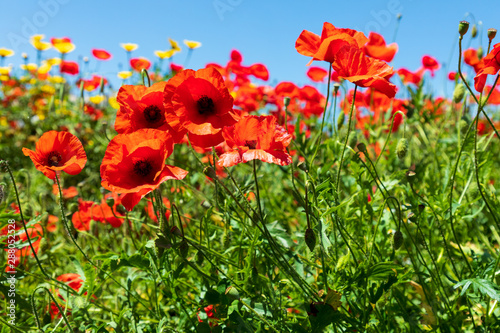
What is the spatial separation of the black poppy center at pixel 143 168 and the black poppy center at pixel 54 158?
0.27 meters

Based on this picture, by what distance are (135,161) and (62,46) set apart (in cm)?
337

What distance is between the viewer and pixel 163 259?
1.13 m

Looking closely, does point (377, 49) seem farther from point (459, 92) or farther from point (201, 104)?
point (201, 104)

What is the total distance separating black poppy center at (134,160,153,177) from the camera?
41.6 inches

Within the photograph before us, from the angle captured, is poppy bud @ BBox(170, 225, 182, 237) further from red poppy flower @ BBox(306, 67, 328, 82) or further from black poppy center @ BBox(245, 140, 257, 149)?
red poppy flower @ BBox(306, 67, 328, 82)

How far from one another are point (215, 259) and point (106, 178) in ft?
1.41

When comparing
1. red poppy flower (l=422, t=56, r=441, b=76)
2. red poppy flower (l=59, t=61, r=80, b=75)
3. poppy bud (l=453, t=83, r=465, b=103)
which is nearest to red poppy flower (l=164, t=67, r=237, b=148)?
poppy bud (l=453, t=83, r=465, b=103)

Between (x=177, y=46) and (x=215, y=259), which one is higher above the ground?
(x=177, y=46)

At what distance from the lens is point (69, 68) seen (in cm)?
391

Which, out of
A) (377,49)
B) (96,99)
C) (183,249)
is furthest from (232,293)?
(96,99)

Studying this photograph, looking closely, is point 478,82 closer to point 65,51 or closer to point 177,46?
point 177,46

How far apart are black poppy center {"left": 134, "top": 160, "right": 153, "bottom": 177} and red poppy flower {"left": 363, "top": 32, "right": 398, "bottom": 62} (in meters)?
1.01

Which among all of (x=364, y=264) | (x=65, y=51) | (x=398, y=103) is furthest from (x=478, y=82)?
(x=65, y=51)

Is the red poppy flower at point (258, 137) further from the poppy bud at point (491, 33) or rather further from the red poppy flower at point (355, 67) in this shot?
the poppy bud at point (491, 33)
